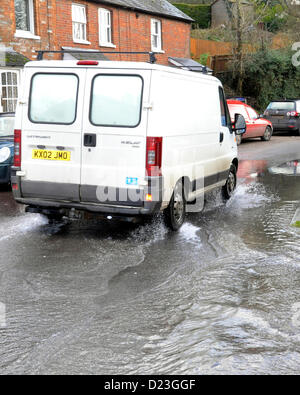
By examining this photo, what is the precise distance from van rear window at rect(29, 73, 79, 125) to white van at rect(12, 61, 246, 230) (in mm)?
13

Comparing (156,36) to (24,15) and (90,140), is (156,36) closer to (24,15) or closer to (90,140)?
(24,15)

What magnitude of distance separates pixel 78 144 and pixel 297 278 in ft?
10.7

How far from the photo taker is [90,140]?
7219 millimetres

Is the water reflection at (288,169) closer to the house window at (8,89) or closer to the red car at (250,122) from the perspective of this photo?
the red car at (250,122)

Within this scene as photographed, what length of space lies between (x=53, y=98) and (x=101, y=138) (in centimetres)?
92

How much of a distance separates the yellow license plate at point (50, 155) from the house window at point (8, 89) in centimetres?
1430

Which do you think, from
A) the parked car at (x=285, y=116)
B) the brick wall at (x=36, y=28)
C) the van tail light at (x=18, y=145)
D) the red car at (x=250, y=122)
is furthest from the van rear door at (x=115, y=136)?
the parked car at (x=285, y=116)

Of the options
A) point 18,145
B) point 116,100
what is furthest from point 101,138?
point 18,145

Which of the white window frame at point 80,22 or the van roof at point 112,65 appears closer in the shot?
the van roof at point 112,65

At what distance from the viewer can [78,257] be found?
6.65 metres

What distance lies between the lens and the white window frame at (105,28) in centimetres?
2578

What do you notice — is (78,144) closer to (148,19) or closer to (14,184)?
(14,184)

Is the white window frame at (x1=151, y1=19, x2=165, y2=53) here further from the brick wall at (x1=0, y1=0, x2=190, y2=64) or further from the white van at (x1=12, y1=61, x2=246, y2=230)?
the white van at (x1=12, y1=61, x2=246, y2=230)
